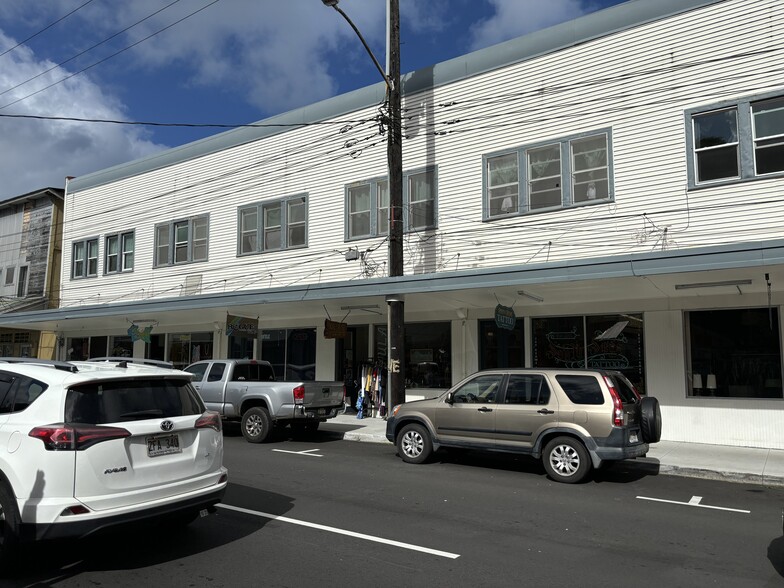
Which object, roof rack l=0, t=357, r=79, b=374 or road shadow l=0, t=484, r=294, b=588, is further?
roof rack l=0, t=357, r=79, b=374

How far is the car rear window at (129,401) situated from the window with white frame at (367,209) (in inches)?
463

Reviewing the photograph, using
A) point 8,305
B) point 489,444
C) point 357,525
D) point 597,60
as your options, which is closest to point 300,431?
point 489,444

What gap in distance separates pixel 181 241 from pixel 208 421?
17.6 m

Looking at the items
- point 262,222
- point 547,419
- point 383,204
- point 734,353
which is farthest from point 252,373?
point 734,353

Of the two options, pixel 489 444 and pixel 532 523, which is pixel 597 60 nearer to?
pixel 489 444

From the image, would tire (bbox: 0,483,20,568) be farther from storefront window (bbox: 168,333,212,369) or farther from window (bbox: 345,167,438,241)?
storefront window (bbox: 168,333,212,369)

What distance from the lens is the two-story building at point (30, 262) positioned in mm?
27172

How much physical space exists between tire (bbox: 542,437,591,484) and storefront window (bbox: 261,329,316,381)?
10.5m

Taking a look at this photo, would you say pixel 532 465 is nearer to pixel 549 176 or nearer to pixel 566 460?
pixel 566 460

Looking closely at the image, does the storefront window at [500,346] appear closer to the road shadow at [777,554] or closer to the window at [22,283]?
the road shadow at [777,554]

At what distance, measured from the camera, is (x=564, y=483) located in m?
9.35

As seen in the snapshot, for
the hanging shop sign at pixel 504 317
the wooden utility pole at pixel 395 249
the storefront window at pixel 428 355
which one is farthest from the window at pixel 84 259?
the hanging shop sign at pixel 504 317

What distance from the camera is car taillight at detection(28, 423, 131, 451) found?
495cm

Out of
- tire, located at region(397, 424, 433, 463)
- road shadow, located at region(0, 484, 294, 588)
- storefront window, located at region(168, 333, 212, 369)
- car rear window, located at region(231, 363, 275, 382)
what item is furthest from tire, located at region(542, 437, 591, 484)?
storefront window, located at region(168, 333, 212, 369)
